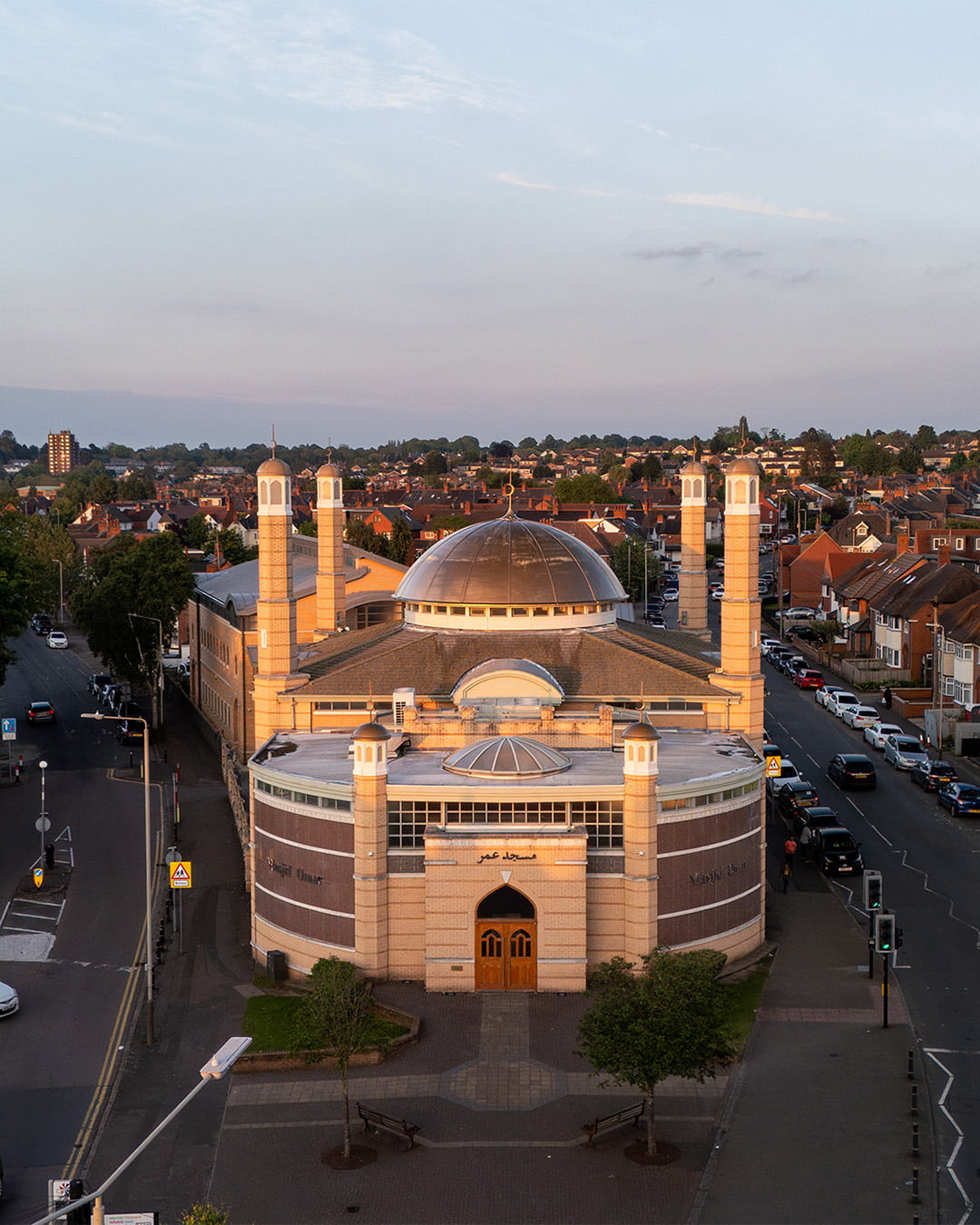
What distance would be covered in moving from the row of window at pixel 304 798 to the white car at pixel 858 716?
4541 cm

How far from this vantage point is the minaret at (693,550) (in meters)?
64.5

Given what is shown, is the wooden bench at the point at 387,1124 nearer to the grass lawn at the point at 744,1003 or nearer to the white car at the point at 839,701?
the grass lawn at the point at 744,1003

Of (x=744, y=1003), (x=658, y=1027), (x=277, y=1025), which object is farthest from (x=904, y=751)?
(x=658, y=1027)

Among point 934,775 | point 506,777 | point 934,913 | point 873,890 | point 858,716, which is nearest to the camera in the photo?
point 873,890

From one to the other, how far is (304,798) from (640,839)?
10398 mm

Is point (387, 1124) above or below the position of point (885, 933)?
below

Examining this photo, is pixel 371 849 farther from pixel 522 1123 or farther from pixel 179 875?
pixel 522 1123

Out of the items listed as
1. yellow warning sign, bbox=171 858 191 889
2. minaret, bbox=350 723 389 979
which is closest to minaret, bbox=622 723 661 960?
minaret, bbox=350 723 389 979

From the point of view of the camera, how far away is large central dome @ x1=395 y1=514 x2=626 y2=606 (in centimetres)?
5447

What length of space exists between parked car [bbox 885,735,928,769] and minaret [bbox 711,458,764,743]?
74.3 ft

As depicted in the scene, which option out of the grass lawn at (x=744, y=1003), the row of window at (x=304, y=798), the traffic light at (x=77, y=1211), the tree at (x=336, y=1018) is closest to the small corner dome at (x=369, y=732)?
the row of window at (x=304, y=798)

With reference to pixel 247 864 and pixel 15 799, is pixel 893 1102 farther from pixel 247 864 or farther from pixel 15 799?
pixel 15 799

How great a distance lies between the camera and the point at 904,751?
7238cm

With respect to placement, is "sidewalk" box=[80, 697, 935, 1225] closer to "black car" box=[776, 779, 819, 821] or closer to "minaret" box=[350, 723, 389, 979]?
"minaret" box=[350, 723, 389, 979]
